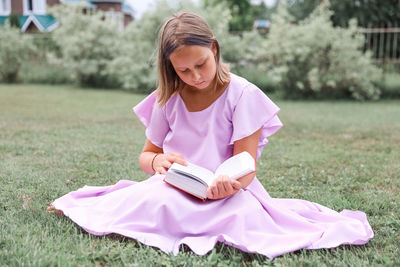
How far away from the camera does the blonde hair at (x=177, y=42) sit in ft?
6.71

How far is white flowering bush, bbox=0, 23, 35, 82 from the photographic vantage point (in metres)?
14.2

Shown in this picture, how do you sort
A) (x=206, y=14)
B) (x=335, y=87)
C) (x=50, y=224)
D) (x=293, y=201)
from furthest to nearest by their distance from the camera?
(x=206, y=14) < (x=335, y=87) < (x=293, y=201) < (x=50, y=224)

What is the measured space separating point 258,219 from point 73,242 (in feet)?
3.06

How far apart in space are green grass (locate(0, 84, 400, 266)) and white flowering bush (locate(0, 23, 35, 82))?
6.98 meters

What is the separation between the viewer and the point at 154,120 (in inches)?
97.3

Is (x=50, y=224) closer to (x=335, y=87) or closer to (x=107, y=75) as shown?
(x=335, y=87)

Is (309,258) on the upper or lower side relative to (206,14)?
lower

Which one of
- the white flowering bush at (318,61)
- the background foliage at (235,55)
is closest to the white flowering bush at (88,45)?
the background foliage at (235,55)

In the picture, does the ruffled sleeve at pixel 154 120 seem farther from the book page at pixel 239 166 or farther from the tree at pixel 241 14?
the tree at pixel 241 14

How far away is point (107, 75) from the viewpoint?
14.2 meters

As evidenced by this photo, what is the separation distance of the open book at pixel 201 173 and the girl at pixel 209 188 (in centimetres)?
5

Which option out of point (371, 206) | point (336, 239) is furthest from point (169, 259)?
point (371, 206)

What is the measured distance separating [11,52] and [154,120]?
13.5 metres

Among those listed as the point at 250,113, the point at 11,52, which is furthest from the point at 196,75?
the point at 11,52
